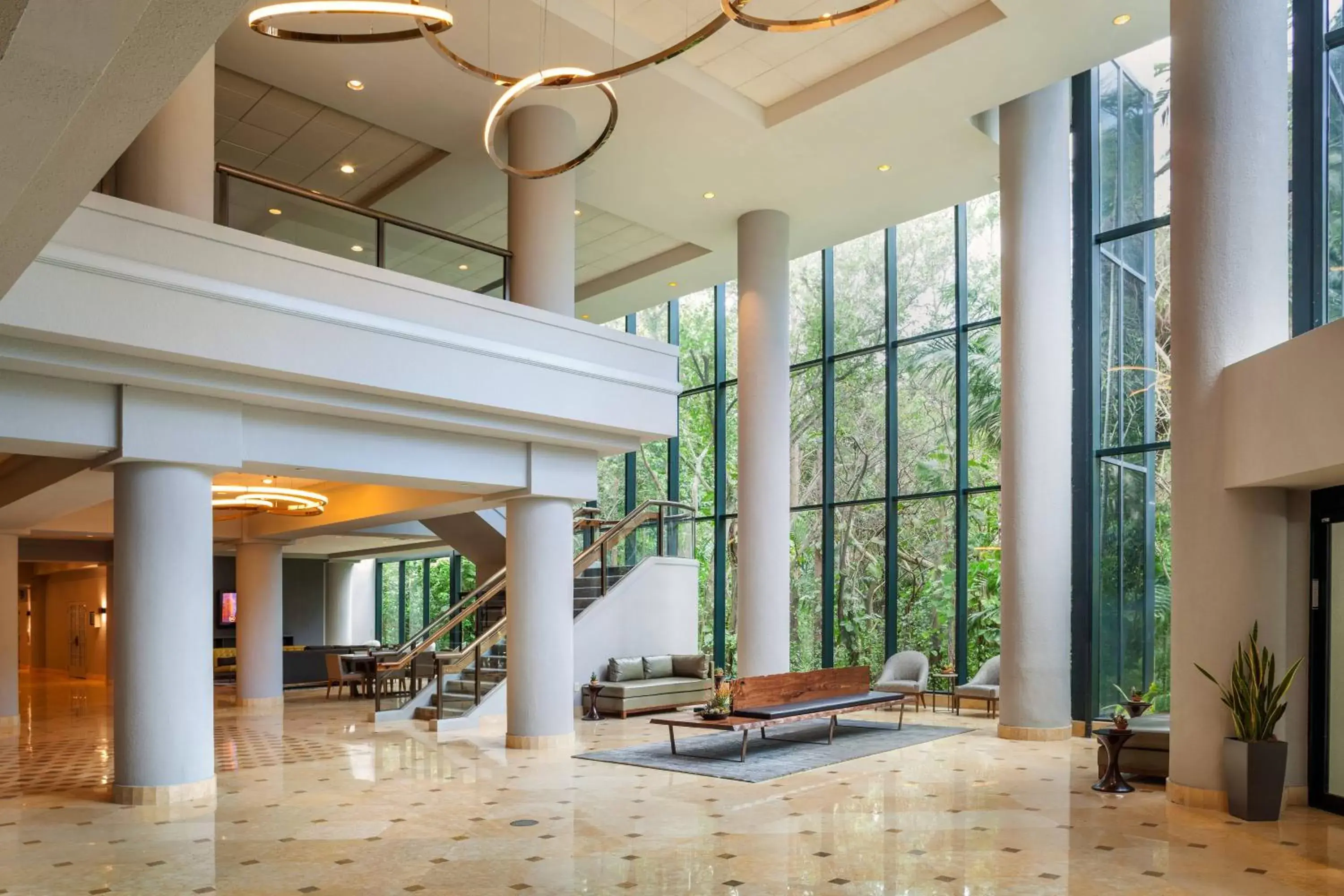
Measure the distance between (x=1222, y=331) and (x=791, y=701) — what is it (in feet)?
18.8

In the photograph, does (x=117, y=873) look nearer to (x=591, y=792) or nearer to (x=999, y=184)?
(x=591, y=792)

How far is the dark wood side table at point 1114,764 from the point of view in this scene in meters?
8.55

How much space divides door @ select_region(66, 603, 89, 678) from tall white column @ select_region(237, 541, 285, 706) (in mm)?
12098

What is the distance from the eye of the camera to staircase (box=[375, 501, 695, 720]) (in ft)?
45.6

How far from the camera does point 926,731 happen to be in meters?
12.3

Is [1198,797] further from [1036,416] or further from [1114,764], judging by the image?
[1036,416]

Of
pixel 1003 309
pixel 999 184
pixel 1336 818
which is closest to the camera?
pixel 1336 818

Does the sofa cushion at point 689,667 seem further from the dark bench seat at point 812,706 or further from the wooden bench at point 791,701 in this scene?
the dark bench seat at point 812,706

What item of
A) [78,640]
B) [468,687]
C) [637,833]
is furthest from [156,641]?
[78,640]

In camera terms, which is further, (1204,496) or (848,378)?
(848,378)

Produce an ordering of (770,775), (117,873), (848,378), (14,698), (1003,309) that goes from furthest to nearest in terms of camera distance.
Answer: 1. (848,378)
2. (14,698)
3. (1003,309)
4. (770,775)
5. (117,873)

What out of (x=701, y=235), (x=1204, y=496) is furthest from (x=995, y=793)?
(x=701, y=235)

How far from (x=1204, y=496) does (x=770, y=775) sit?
13.7ft

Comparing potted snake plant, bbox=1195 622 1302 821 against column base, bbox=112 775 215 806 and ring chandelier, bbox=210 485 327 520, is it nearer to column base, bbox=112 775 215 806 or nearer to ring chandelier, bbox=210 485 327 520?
column base, bbox=112 775 215 806
